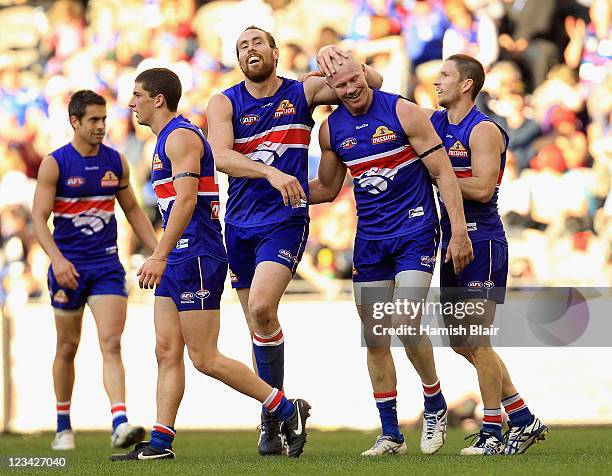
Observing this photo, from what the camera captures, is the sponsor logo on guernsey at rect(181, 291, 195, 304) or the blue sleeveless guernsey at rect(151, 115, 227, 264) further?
the blue sleeveless guernsey at rect(151, 115, 227, 264)

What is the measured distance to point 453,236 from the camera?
697cm

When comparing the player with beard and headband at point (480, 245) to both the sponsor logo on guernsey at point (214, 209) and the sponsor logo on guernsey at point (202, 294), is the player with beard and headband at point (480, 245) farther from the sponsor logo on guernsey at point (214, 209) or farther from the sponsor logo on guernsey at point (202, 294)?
the sponsor logo on guernsey at point (202, 294)

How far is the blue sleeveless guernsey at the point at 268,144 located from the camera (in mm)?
7340

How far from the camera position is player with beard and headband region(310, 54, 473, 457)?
7.08 m

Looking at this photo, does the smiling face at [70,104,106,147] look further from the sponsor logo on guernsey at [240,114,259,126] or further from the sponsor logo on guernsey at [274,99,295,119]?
the sponsor logo on guernsey at [274,99,295,119]

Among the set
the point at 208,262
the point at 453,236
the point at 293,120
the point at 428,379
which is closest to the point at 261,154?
the point at 293,120

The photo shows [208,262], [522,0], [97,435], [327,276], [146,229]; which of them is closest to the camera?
[208,262]

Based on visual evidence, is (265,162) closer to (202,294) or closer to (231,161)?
(231,161)

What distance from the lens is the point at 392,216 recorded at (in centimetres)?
720

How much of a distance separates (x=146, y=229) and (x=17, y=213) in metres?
4.99

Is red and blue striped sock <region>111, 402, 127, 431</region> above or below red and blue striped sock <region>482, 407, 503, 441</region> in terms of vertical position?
below

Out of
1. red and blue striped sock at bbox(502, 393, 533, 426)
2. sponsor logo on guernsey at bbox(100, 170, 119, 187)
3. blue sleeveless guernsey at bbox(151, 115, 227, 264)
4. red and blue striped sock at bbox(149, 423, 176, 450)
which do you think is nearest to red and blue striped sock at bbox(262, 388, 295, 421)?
red and blue striped sock at bbox(149, 423, 176, 450)

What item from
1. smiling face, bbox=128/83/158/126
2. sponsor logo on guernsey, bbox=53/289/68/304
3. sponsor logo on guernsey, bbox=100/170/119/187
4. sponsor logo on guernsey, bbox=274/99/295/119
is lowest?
sponsor logo on guernsey, bbox=53/289/68/304

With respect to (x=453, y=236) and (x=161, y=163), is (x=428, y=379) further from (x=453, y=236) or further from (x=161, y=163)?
(x=161, y=163)
